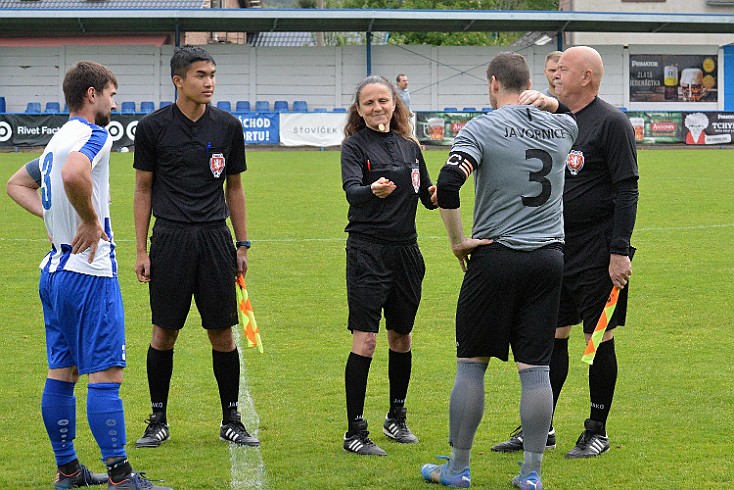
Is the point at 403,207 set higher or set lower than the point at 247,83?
lower

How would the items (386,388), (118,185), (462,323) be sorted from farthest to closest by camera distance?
(118,185) → (386,388) → (462,323)

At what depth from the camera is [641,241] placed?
47.3ft

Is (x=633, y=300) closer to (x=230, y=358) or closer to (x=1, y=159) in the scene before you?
(x=230, y=358)

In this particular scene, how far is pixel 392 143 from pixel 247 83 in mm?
40847

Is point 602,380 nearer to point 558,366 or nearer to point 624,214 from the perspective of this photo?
point 558,366

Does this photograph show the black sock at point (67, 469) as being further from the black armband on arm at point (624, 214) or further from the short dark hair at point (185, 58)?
the black armband on arm at point (624, 214)

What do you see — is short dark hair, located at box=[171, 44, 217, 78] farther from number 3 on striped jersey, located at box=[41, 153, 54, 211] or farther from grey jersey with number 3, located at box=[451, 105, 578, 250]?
grey jersey with number 3, located at box=[451, 105, 578, 250]

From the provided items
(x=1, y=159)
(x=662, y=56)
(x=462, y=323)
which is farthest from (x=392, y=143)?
(x=662, y=56)

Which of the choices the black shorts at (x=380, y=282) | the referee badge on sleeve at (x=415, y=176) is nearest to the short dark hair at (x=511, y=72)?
the referee badge on sleeve at (x=415, y=176)

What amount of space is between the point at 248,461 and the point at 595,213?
2.39 metres

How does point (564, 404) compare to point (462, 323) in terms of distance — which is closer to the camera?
point (462, 323)

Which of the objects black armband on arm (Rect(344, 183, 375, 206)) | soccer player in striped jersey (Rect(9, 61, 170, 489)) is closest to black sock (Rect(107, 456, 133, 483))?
soccer player in striped jersey (Rect(9, 61, 170, 489))

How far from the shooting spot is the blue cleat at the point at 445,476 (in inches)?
206

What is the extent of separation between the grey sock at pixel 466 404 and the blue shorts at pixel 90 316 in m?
1.66
